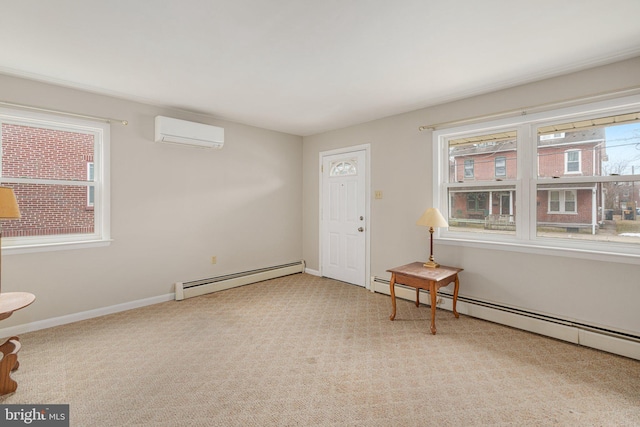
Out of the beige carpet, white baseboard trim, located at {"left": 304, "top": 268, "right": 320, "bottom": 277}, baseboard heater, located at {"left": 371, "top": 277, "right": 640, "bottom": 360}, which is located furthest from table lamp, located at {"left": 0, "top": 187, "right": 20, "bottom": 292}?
baseboard heater, located at {"left": 371, "top": 277, "right": 640, "bottom": 360}

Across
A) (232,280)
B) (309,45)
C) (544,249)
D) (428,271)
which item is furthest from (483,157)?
A: (232,280)

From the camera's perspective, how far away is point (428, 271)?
128 inches

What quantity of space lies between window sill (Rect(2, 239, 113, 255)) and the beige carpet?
31.3 inches

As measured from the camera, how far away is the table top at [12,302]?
1.99 metres

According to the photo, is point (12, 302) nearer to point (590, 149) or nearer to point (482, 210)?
point (482, 210)

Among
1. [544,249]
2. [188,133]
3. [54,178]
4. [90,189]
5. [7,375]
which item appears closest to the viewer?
[7,375]

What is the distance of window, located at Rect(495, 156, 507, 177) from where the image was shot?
3258 millimetres

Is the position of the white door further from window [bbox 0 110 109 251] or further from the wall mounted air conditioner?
window [bbox 0 110 109 251]

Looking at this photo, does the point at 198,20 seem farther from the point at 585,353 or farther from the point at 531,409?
the point at 585,353

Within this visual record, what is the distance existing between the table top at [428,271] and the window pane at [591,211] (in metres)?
0.93

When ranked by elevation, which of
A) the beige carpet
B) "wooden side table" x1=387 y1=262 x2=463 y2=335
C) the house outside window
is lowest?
the beige carpet

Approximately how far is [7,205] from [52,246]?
1.09 meters

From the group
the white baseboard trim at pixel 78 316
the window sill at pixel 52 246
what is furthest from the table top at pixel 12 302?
the white baseboard trim at pixel 78 316

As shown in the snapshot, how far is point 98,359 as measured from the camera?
2.46 metres
